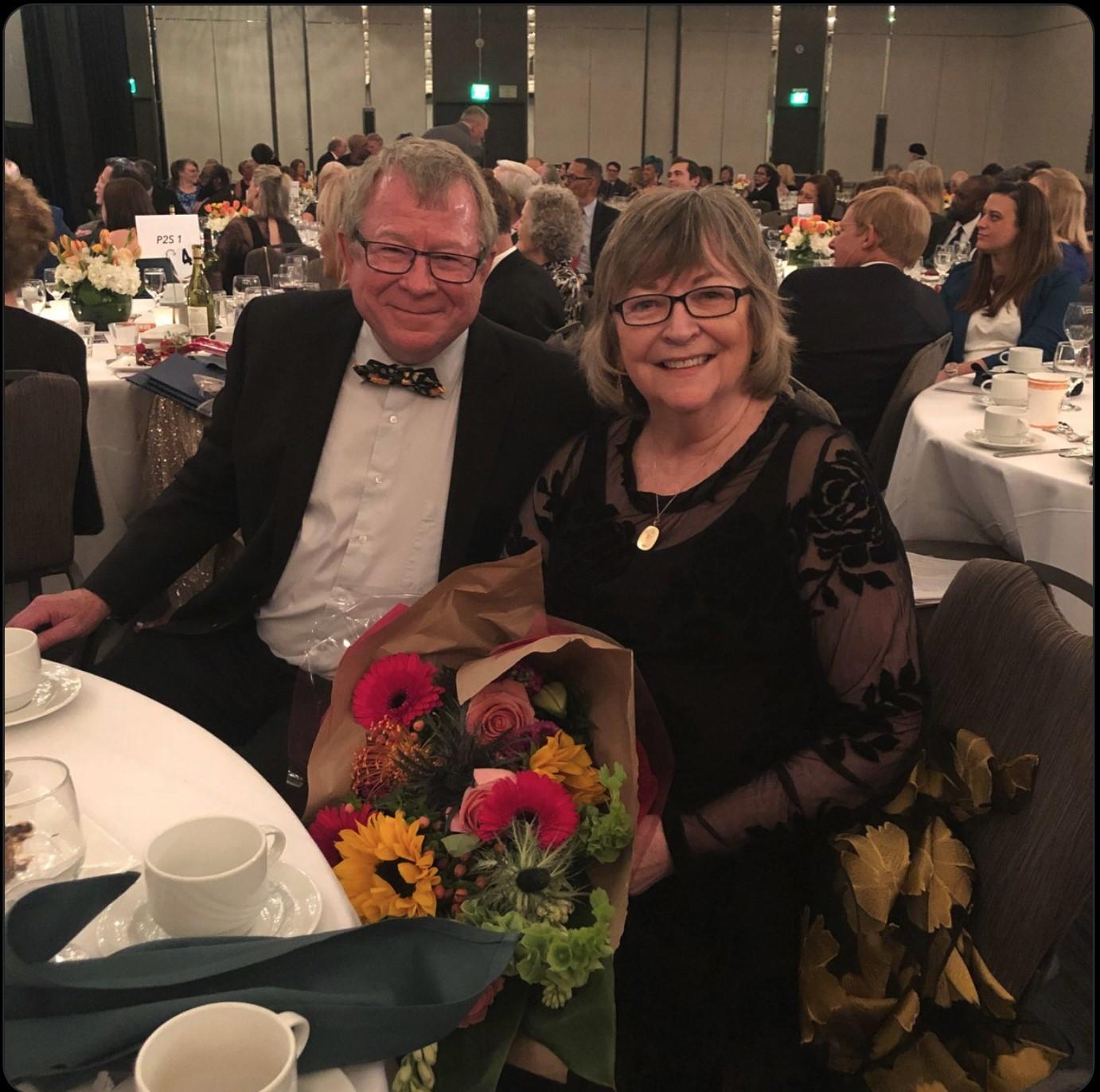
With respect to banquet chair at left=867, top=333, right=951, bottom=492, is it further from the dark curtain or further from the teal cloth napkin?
the dark curtain

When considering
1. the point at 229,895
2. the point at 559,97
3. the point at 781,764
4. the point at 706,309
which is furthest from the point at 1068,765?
the point at 559,97

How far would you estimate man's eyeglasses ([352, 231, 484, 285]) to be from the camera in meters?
1.94

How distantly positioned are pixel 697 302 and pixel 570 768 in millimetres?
774

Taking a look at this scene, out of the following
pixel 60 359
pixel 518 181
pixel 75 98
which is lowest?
pixel 60 359

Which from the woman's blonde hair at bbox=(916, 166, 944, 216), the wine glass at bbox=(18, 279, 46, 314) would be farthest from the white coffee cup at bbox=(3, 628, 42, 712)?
the woman's blonde hair at bbox=(916, 166, 944, 216)

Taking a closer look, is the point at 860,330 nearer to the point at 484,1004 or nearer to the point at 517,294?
the point at 517,294

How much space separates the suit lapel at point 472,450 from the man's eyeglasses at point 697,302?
437 millimetres

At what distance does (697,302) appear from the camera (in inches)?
63.9

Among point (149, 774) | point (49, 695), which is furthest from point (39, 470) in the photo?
point (149, 774)

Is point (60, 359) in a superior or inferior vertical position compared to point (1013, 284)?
inferior

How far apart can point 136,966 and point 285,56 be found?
63.9ft

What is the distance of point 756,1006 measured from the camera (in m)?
1.48

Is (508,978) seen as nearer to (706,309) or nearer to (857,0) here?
(706,309)

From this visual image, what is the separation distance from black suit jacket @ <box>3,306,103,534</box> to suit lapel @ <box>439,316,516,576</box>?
1561mm
